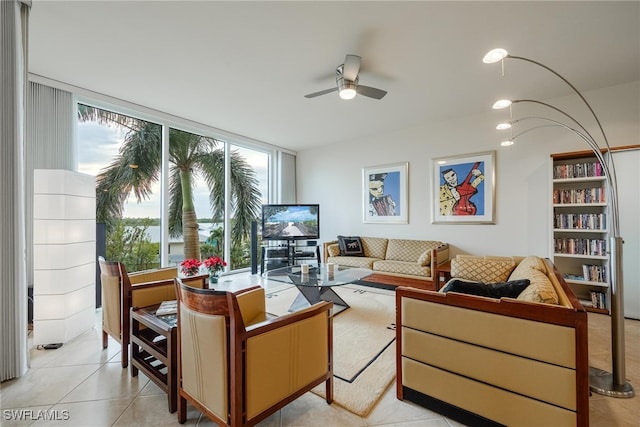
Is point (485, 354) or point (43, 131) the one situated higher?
point (43, 131)

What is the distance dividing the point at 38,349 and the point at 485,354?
146 inches

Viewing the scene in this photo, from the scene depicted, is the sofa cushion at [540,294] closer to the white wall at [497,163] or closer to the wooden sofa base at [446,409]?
the wooden sofa base at [446,409]

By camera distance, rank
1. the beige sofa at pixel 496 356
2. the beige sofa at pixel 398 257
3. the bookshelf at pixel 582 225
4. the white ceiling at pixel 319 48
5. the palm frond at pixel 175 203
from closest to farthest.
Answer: the beige sofa at pixel 496 356 < the white ceiling at pixel 319 48 < the bookshelf at pixel 582 225 < the beige sofa at pixel 398 257 < the palm frond at pixel 175 203

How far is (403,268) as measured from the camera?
4.36m

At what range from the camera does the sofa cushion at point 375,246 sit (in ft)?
17.1

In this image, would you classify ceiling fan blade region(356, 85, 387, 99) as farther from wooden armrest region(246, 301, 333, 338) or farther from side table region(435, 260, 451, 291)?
side table region(435, 260, 451, 291)

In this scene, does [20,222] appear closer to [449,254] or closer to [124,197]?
[124,197]

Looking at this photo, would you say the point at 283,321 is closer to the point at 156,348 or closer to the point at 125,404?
the point at 156,348

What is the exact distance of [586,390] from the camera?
4.33ft

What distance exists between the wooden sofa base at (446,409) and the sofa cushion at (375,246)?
344 centimetres

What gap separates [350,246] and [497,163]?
2779 mm

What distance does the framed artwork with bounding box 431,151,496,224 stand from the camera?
14.3 ft

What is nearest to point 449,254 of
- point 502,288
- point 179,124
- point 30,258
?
point 502,288

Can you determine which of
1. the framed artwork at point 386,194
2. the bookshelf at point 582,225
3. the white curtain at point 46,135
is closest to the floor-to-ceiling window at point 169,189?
the white curtain at point 46,135
